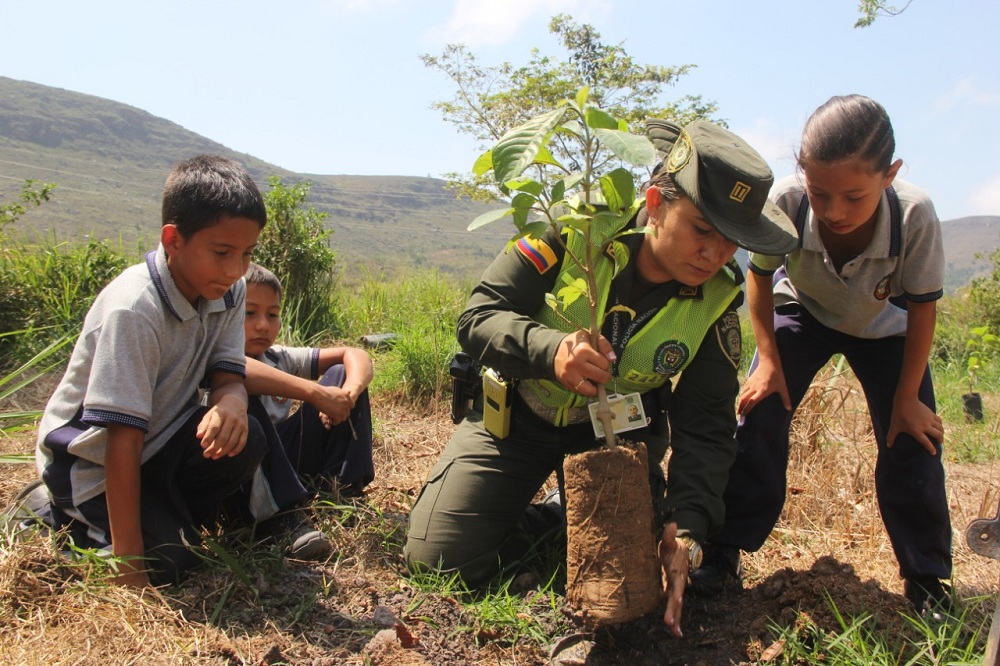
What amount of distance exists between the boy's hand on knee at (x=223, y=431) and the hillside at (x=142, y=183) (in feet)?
129

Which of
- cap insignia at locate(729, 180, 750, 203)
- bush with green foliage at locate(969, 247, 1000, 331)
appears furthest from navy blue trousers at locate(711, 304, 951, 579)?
bush with green foliage at locate(969, 247, 1000, 331)

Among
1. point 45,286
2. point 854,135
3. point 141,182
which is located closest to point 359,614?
point 854,135

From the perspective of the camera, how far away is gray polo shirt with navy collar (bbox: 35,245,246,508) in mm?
1826

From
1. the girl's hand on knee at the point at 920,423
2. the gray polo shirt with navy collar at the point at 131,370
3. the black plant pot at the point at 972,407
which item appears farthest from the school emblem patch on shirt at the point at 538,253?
the black plant pot at the point at 972,407

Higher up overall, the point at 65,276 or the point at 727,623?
the point at 65,276

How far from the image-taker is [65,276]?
428 cm

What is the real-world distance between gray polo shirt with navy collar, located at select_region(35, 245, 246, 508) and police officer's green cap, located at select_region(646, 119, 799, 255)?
135 cm

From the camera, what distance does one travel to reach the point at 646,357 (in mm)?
2143

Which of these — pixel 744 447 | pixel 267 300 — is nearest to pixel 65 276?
pixel 267 300

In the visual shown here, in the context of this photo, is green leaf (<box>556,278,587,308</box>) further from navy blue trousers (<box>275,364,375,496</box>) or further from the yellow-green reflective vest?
navy blue trousers (<box>275,364,375,496</box>)

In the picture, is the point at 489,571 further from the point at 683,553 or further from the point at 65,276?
the point at 65,276

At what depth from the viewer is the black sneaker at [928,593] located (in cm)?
203

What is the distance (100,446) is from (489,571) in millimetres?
1172

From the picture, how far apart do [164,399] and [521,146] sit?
4.17 ft
